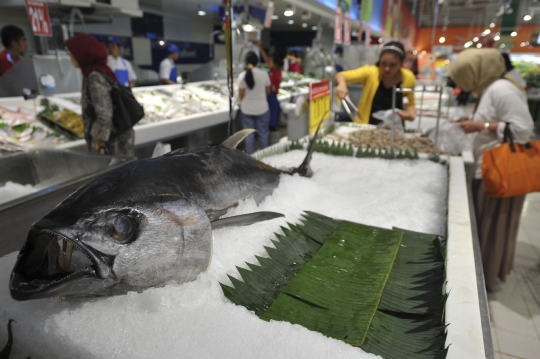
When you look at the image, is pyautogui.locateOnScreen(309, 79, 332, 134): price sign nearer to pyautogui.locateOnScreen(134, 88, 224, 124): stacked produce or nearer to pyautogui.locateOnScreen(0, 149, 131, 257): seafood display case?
pyautogui.locateOnScreen(0, 149, 131, 257): seafood display case

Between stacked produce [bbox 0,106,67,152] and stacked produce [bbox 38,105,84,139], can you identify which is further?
stacked produce [bbox 38,105,84,139]

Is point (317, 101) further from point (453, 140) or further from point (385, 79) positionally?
point (453, 140)

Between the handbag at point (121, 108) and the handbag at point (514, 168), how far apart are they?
9.11ft

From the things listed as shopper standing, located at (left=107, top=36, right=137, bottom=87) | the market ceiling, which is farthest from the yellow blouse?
the market ceiling

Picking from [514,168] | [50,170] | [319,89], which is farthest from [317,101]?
[50,170]

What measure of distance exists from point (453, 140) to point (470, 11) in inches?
759

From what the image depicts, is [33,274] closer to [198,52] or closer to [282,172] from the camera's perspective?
[282,172]

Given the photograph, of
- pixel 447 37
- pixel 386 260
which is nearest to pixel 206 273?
pixel 386 260

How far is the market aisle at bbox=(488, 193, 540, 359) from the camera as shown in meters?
2.36

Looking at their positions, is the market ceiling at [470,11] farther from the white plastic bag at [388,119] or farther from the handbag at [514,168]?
the handbag at [514,168]

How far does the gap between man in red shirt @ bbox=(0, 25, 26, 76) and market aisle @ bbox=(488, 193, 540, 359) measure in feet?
18.2

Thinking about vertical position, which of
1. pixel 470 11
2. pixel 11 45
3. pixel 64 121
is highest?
pixel 470 11

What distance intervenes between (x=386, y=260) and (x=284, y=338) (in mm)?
544

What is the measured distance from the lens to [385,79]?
3.77m
